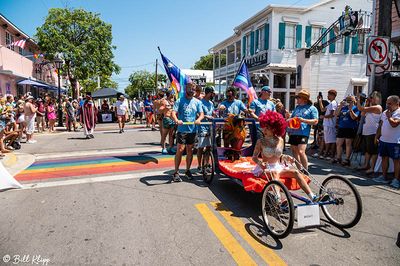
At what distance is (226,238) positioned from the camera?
3.75 metres

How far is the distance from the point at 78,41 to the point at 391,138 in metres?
30.2

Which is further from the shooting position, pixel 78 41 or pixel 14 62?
pixel 78 41

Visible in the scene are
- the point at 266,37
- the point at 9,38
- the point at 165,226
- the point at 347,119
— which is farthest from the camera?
the point at 9,38

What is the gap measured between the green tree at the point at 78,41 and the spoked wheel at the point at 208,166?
2524 cm

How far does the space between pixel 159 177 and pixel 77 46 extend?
2714 cm

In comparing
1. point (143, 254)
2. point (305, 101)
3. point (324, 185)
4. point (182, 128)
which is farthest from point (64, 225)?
point (305, 101)

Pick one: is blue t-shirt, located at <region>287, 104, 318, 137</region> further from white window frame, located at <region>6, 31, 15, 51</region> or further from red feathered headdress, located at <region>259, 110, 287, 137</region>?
white window frame, located at <region>6, 31, 15, 51</region>

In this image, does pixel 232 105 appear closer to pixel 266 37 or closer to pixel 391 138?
pixel 391 138

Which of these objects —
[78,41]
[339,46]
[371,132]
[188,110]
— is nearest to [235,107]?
[188,110]

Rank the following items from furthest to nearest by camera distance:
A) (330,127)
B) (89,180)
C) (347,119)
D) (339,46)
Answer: (339,46), (330,127), (347,119), (89,180)

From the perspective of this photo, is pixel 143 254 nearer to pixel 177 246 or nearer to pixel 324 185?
pixel 177 246

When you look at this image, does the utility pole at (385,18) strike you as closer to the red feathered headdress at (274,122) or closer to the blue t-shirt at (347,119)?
the blue t-shirt at (347,119)

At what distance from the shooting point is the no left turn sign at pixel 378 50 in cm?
724

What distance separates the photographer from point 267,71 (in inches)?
952
